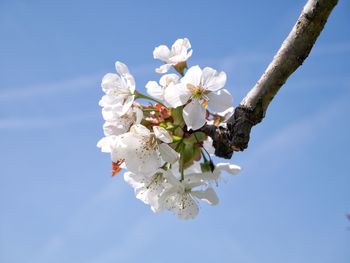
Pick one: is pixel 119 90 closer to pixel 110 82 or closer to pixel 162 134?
pixel 110 82

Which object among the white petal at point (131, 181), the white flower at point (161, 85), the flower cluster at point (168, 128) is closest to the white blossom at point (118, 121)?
the flower cluster at point (168, 128)

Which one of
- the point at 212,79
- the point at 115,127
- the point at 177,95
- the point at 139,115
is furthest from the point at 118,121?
the point at 212,79

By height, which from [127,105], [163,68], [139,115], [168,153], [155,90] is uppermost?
[163,68]

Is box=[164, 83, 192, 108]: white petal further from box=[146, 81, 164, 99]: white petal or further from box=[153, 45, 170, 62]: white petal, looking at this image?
box=[153, 45, 170, 62]: white petal

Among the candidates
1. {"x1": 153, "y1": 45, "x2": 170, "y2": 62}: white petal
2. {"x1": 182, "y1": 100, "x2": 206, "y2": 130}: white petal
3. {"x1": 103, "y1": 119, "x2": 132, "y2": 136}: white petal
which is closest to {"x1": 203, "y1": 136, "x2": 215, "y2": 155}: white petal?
{"x1": 182, "y1": 100, "x2": 206, "y2": 130}: white petal

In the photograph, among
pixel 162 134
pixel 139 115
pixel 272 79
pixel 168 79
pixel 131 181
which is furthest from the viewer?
pixel 131 181

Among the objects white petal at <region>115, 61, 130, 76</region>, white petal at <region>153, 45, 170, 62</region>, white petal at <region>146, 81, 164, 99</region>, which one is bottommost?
white petal at <region>146, 81, 164, 99</region>

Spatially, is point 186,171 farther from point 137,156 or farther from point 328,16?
point 328,16
